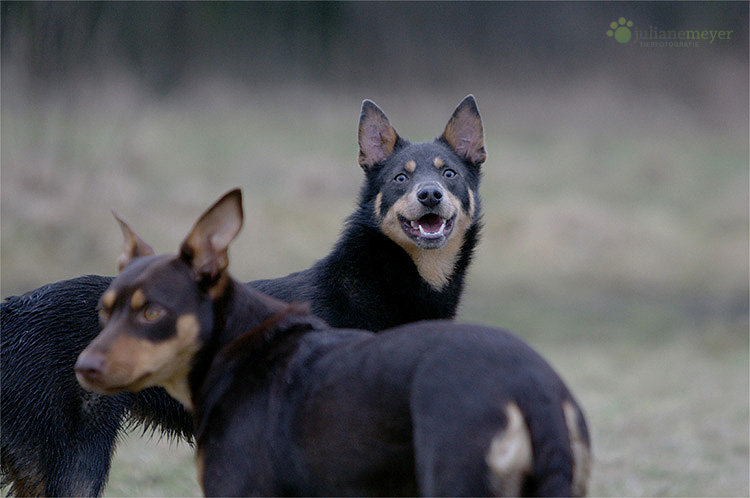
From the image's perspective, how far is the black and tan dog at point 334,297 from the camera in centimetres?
379

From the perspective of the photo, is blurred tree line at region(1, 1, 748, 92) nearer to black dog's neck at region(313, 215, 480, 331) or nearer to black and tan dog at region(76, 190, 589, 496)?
black dog's neck at region(313, 215, 480, 331)

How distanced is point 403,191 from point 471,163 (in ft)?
1.77

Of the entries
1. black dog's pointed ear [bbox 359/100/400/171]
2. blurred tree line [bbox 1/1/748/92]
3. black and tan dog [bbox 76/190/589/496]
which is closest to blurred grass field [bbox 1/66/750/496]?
blurred tree line [bbox 1/1/748/92]

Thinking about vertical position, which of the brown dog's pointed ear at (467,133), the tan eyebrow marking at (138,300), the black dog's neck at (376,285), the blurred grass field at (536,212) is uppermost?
the brown dog's pointed ear at (467,133)

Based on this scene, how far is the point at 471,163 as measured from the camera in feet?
15.8

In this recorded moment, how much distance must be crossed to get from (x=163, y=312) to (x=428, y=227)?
6.33ft

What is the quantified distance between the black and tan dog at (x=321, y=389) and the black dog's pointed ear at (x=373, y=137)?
1.81 metres

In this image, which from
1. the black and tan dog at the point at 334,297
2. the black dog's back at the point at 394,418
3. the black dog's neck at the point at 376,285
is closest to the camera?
the black dog's back at the point at 394,418

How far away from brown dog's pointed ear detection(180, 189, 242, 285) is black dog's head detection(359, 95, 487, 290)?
1.54 meters

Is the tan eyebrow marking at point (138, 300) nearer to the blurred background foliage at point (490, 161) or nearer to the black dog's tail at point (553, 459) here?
the black dog's tail at point (553, 459)

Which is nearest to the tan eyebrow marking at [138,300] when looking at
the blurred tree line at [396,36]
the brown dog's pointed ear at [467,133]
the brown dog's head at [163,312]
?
the brown dog's head at [163,312]

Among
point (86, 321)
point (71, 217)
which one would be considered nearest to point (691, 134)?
point (71, 217)

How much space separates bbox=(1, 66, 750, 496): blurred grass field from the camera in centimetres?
807

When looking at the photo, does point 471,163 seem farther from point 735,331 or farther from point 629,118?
point 629,118
